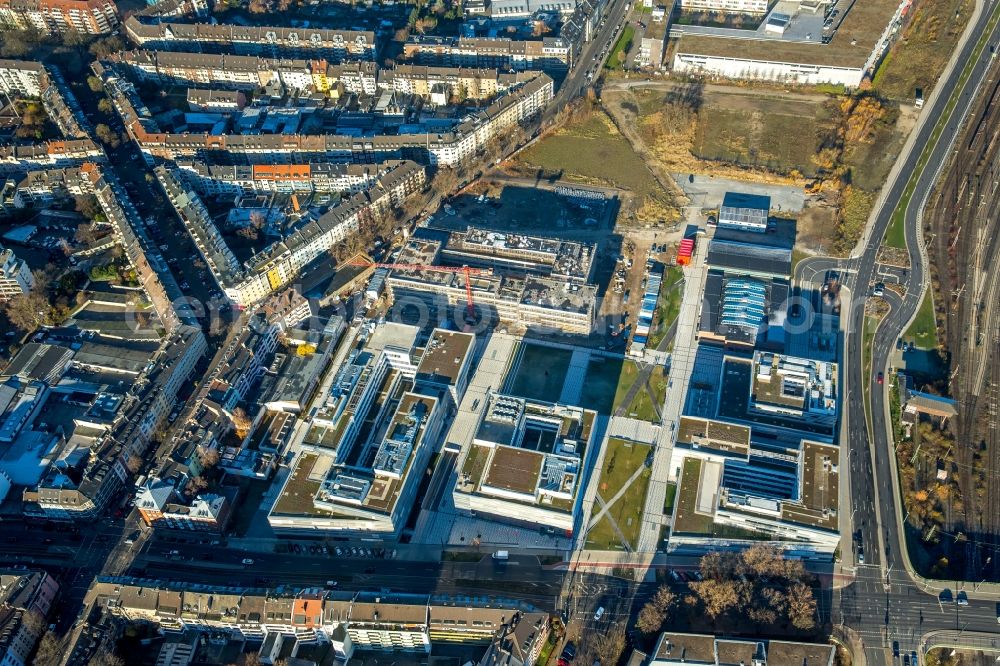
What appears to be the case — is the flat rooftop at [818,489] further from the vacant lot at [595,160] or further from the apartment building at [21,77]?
the apartment building at [21,77]

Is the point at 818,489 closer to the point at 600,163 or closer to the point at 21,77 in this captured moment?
the point at 600,163

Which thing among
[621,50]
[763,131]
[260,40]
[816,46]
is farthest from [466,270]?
[816,46]

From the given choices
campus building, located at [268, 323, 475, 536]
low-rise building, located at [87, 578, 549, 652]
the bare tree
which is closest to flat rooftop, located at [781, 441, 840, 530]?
the bare tree

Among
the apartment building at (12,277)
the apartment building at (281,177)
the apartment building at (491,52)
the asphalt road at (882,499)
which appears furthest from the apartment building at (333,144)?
the asphalt road at (882,499)

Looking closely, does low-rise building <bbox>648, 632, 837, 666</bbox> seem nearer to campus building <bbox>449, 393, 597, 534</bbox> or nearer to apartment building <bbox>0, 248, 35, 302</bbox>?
campus building <bbox>449, 393, 597, 534</bbox>

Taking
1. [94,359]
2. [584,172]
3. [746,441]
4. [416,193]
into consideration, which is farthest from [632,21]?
[94,359]

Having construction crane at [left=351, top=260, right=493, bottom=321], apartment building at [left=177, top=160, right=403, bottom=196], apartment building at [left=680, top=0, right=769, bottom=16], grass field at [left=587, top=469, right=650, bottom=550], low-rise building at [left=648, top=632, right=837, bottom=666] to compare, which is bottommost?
low-rise building at [left=648, top=632, right=837, bottom=666]

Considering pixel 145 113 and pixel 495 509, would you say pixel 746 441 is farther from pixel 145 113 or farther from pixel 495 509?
pixel 145 113
